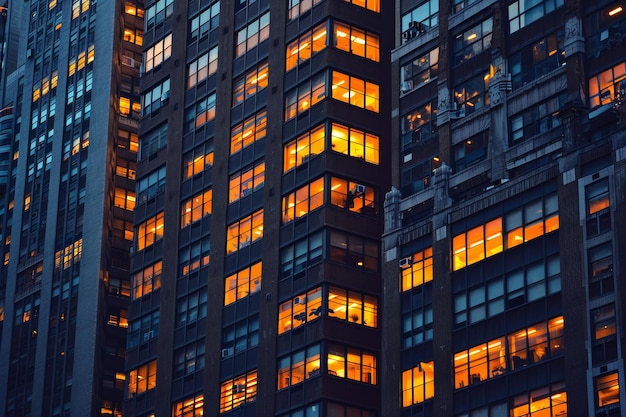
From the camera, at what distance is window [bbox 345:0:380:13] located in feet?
362

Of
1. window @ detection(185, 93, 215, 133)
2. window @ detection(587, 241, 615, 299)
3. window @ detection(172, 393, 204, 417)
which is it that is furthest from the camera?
window @ detection(185, 93, 215, 133)

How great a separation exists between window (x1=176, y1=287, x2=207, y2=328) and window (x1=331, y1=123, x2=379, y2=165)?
16.1 metres

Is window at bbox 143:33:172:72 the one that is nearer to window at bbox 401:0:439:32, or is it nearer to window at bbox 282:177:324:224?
window at bbox 282:177:324:224

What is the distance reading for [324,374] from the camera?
98188 millimetres

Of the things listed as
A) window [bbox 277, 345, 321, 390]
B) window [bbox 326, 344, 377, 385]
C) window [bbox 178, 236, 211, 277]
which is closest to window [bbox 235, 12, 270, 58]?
window [bbox 178, 236, 211, 277]

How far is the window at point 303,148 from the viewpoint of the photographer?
10562 cm

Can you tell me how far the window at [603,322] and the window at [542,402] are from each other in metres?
3.52

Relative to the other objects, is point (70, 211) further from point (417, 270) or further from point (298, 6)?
point (417, 270)

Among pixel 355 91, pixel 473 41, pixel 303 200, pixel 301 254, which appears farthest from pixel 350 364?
pixel 473 41

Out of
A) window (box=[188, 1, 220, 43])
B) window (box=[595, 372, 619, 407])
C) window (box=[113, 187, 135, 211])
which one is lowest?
window (box=[595, 372, 619, 407])

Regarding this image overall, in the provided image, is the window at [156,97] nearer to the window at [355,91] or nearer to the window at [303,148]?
the window at [303,148]

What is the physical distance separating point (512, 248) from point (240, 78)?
119 feet

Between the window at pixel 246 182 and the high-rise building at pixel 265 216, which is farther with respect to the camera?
the window at pixel 246 182

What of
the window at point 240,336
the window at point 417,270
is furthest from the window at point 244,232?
the window at point 417,270
